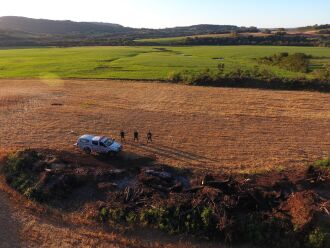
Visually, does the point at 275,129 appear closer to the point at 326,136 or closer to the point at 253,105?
the point at 326,136

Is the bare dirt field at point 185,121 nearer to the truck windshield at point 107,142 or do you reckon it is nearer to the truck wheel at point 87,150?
the truck windshield at point 107,142

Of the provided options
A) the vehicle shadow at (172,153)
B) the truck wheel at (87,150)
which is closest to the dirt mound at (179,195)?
the truck wheel at (87,150)

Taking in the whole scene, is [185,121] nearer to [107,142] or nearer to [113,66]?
[107,142]

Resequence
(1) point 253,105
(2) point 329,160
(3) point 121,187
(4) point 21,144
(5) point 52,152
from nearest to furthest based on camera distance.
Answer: (3) point 121,187 → (2) point 329,160 → (5) point 52,152 → (4) point 21,144 → (1) point 253,105

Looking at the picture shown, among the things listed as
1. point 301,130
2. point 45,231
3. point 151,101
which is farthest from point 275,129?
point 45,231

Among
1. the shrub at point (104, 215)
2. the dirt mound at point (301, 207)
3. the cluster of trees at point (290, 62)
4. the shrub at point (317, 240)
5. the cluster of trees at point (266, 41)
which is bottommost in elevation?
the cluster of trees at point (266, 41)
